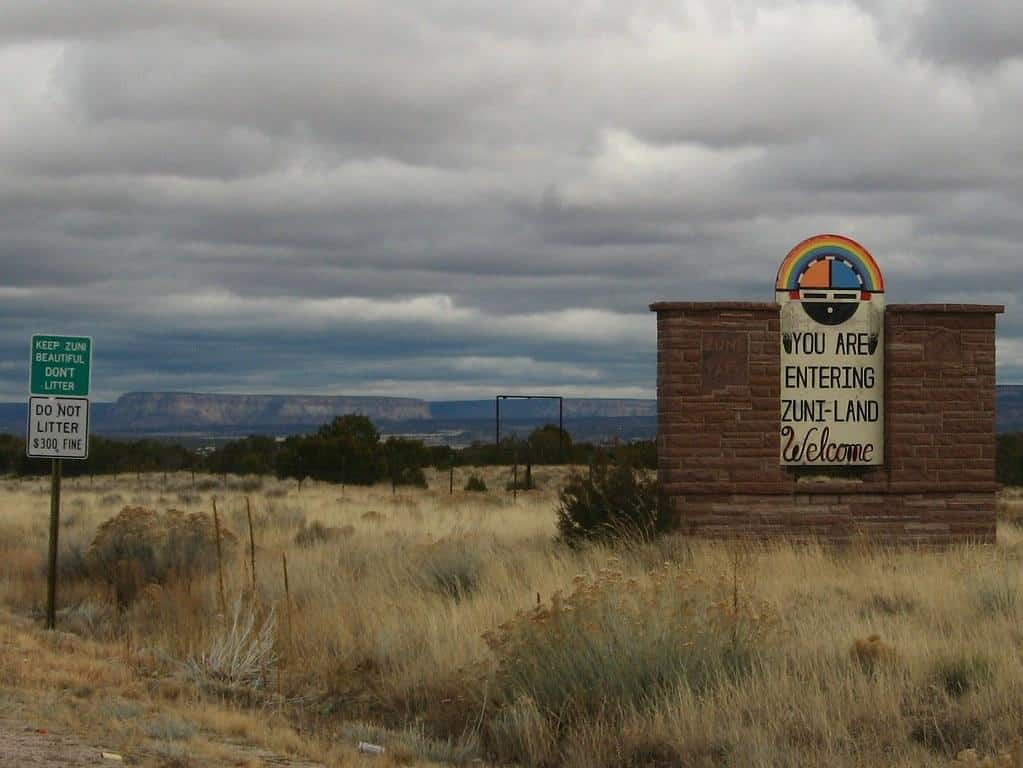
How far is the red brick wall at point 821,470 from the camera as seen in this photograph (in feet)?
55.5

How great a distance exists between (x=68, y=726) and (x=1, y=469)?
66.3 m

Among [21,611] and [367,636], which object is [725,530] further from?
[21,611]

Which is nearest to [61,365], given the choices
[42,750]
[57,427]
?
[57,427]

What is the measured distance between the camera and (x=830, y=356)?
17.4 metres

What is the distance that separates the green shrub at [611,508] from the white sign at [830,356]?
187cm

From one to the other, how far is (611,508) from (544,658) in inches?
284

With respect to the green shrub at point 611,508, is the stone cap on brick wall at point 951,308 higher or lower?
higher

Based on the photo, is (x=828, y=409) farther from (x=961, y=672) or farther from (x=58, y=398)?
(x=58, y=398)

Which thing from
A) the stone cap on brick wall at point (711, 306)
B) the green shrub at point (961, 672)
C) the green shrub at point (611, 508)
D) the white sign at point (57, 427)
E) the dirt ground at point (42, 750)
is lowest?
the dirt ground at point (42, 750)

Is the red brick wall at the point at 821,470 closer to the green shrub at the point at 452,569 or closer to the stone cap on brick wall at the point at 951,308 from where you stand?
the stone cap on brick wall at the point at 951,308

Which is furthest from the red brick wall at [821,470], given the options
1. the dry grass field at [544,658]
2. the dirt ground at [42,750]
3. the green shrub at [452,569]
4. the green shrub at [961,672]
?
the dirt ground at [42,750]

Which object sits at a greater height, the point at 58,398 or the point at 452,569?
the point at 58,398

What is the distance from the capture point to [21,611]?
17.1 metres

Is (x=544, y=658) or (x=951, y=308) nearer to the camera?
(x=544, y=658)
